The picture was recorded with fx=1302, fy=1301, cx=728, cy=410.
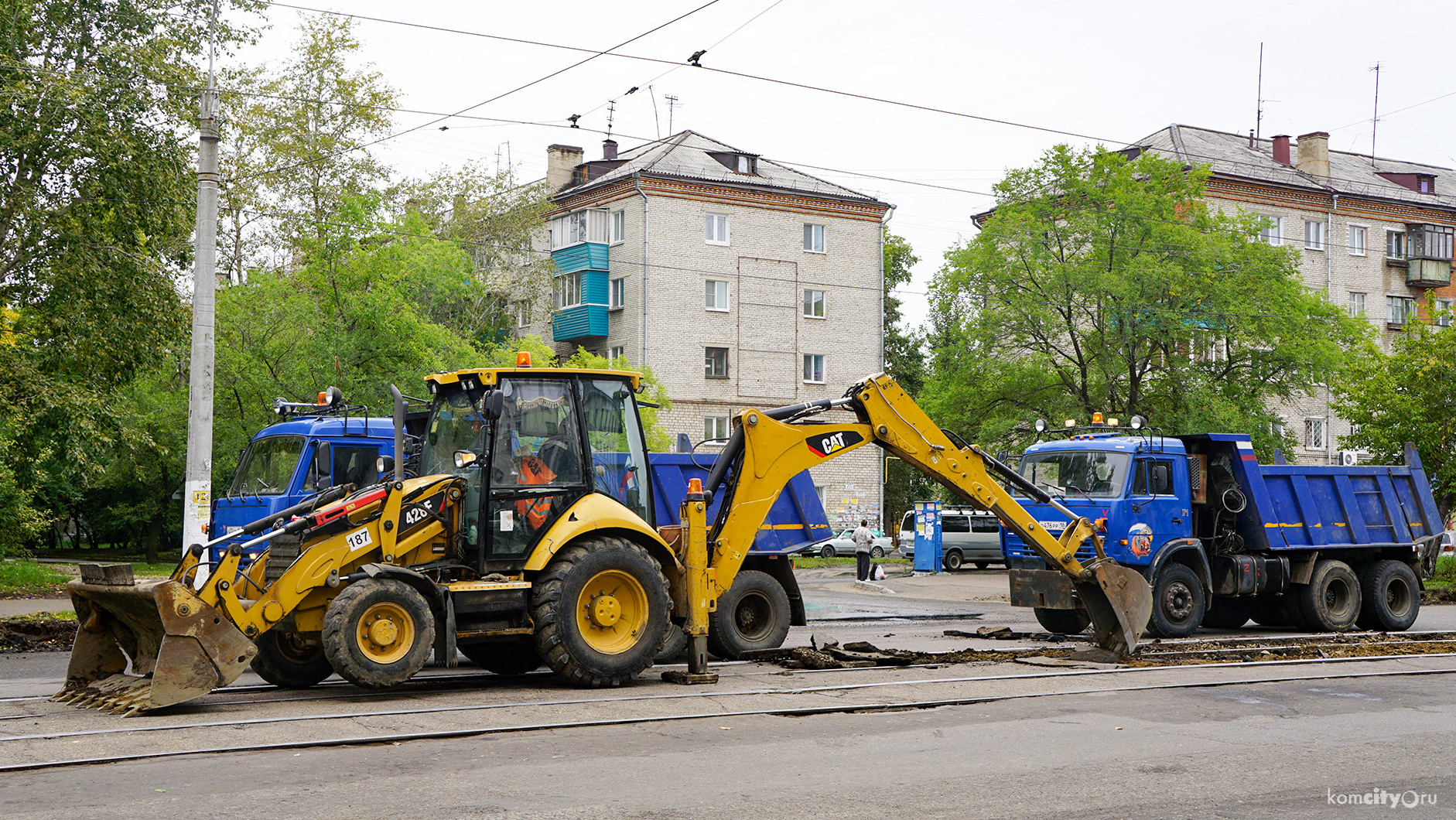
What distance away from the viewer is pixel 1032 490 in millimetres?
14328

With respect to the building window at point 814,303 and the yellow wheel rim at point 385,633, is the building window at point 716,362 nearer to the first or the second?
the building window at point 814,303

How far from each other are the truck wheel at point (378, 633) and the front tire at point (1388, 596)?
567 inches

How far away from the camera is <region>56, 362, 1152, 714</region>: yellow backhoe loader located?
994cm

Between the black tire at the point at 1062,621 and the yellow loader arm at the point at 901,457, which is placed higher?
the yellow loader arm at the point at 901,457

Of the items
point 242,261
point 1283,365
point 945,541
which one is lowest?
point 945,541

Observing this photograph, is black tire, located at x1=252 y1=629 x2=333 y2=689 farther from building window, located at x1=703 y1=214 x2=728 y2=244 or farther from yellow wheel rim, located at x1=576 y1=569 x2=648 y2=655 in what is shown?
building window, located at x1=703 y1=214 x2=728 y2=244

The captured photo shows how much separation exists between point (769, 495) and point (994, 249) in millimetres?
26314

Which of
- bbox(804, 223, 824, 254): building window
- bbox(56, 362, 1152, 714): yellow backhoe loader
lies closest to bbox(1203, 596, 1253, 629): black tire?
bbox(56, 362, 1152, 714): yellow backhoe loader

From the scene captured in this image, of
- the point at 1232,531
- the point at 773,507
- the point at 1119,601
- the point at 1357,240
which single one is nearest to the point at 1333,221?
the point at 1357,240

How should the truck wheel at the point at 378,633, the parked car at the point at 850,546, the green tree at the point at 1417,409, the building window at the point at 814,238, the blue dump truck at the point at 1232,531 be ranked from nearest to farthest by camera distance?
1. the truck wheel at the point at 378,633
2. the blue dump truck at the point at 1232,531
3. the green tree at the point at 1417,409
4. the parked car at the point at 850,546
5. the building window at the point at 814,238

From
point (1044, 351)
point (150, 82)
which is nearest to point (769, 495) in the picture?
point (150, 82)

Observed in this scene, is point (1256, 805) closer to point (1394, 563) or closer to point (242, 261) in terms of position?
point (1394, 563)

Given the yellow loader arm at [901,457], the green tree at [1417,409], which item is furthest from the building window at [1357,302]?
the yellow loader arm at [901,457]

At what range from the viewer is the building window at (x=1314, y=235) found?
54.8 meters
